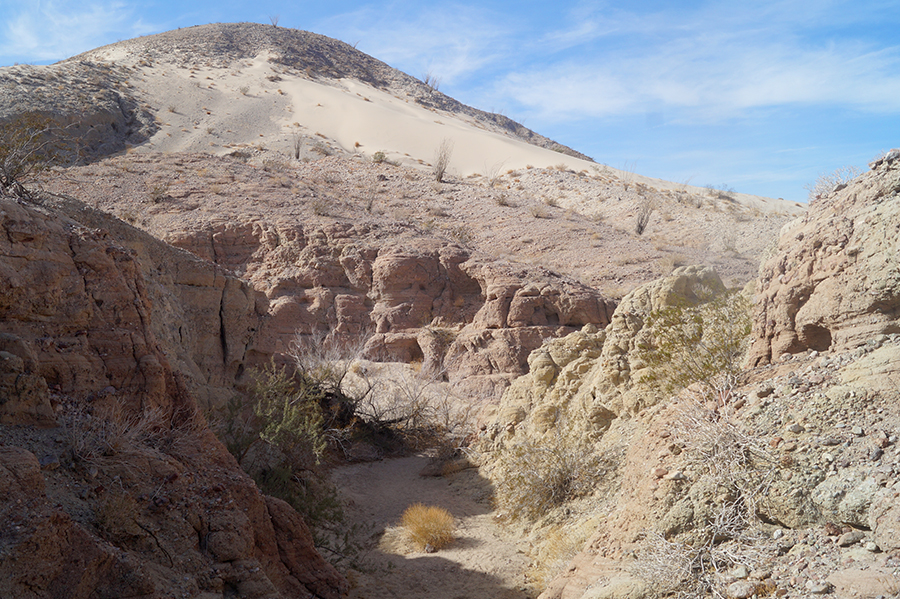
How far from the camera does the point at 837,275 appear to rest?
525cm

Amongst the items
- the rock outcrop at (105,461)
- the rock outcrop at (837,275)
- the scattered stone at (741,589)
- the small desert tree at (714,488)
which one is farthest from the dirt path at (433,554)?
the rock outcrop at (837,275)

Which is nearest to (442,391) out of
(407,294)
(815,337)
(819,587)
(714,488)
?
(407,294)

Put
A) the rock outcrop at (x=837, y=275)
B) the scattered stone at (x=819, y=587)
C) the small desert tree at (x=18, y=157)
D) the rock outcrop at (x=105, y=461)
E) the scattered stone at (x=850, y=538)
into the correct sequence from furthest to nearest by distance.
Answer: the small desert tree at (x=18, y=157) → the rock outcrop at (x=837, y=275) → the scattered stone at (x=850, y=538) → the scattered stone at (x=819, y=587) → the rock outcrop at (x=105, y=461)

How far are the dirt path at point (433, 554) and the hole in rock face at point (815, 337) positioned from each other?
4072 millimetres

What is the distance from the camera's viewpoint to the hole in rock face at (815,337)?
549cm

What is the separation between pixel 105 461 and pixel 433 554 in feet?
16.5

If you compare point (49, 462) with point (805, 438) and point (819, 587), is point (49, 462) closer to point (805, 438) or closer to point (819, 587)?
point (819, 587)

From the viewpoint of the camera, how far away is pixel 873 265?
496 cm

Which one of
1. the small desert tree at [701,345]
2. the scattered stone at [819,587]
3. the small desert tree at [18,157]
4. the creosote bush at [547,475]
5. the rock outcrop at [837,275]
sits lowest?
the creosote bush at [547,475]

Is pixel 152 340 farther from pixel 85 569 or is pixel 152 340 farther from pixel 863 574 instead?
pixel 863 574

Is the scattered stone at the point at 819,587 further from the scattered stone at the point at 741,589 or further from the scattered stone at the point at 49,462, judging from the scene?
the scattered stone at the point at 49,462

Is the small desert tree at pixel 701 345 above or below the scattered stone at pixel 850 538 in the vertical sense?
above

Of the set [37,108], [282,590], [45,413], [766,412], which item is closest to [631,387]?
[766,412]

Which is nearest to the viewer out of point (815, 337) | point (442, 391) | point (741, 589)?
point (741, 589)
